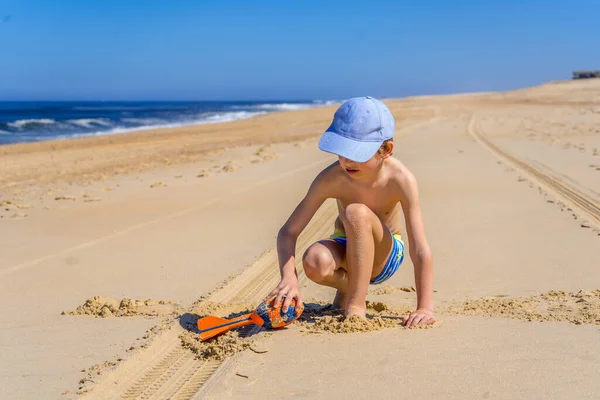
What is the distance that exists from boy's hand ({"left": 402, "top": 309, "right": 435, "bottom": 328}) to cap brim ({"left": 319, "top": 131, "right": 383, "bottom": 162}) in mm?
786

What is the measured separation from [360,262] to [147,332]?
1.09 m

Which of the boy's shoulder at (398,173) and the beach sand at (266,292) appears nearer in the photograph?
the beach sand at (266,292)

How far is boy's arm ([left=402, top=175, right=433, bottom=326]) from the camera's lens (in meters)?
3.14

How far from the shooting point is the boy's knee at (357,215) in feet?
10.1

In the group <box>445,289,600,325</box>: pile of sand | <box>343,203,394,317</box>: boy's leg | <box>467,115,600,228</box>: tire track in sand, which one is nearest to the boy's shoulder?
<box>343,203,394,317</box>: boy's leg

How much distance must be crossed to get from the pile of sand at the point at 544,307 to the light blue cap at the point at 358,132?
106 centimetres

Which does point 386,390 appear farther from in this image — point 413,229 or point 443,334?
point 413,229

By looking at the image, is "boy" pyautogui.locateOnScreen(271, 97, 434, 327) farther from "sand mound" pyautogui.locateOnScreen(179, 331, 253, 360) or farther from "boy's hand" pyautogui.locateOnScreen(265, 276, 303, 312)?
"sand mound" pyautogui.locateOnScreen(179, 331, 253, 360)

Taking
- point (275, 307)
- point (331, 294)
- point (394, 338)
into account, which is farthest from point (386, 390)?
point (331, 294)

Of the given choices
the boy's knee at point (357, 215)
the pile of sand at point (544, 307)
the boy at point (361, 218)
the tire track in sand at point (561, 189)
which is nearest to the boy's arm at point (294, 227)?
the boy at point (361, 218)

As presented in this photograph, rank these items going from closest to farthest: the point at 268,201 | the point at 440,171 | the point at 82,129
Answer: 1. the point at 268,201
2. the point at 440,171
3. the point at 82,129

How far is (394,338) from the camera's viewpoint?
9.63ft

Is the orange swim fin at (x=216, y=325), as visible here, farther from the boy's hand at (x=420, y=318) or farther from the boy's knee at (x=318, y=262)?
the boy's hand at (x=420, y=318)

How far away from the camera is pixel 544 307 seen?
11.4ft
